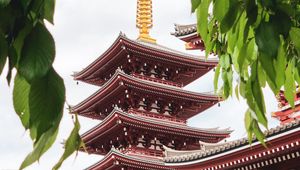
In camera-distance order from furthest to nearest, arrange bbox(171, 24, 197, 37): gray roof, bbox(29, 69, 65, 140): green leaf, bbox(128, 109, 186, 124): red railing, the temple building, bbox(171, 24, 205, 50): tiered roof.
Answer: bbox(128, 109, 186, 124): red railing < the temple building < bbox(171, 24, 197, 37): gray roof < bbox(171, 24, 205, 50): tiered roof < bbox(29, 69, 65, 140): green leaf

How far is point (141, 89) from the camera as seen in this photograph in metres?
22.2

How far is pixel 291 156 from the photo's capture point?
39.7ft

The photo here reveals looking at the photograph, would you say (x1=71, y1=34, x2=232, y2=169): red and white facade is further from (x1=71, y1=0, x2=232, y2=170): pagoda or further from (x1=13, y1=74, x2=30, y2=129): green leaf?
(x1=13, y1=74, x2=30, y2=129): green leaf

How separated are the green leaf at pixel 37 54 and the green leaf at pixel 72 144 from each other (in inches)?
5.6

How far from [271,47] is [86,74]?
24066 millimetres

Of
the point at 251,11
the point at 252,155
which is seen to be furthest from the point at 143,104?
the point at 251,11

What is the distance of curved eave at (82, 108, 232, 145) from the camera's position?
20.9m

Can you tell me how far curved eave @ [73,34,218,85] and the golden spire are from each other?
1.81m

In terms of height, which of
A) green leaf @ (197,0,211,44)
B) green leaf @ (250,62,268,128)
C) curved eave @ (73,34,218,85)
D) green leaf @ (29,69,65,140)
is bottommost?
green leaf @ (29,69,65,140)

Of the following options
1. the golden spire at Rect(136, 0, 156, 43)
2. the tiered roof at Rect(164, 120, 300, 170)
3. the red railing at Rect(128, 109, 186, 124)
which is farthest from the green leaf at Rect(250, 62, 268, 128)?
the golden spire at Rect(136, 0, 156, 43)

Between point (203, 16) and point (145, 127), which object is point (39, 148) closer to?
point (203, 16)

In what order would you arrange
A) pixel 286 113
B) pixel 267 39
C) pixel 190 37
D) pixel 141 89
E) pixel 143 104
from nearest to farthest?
pixel 267 39
pixel 286 113
pixel 190 37
pixel 141 89
pixel 143 104

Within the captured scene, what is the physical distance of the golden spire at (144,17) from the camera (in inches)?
1040

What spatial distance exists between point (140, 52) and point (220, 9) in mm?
21427
